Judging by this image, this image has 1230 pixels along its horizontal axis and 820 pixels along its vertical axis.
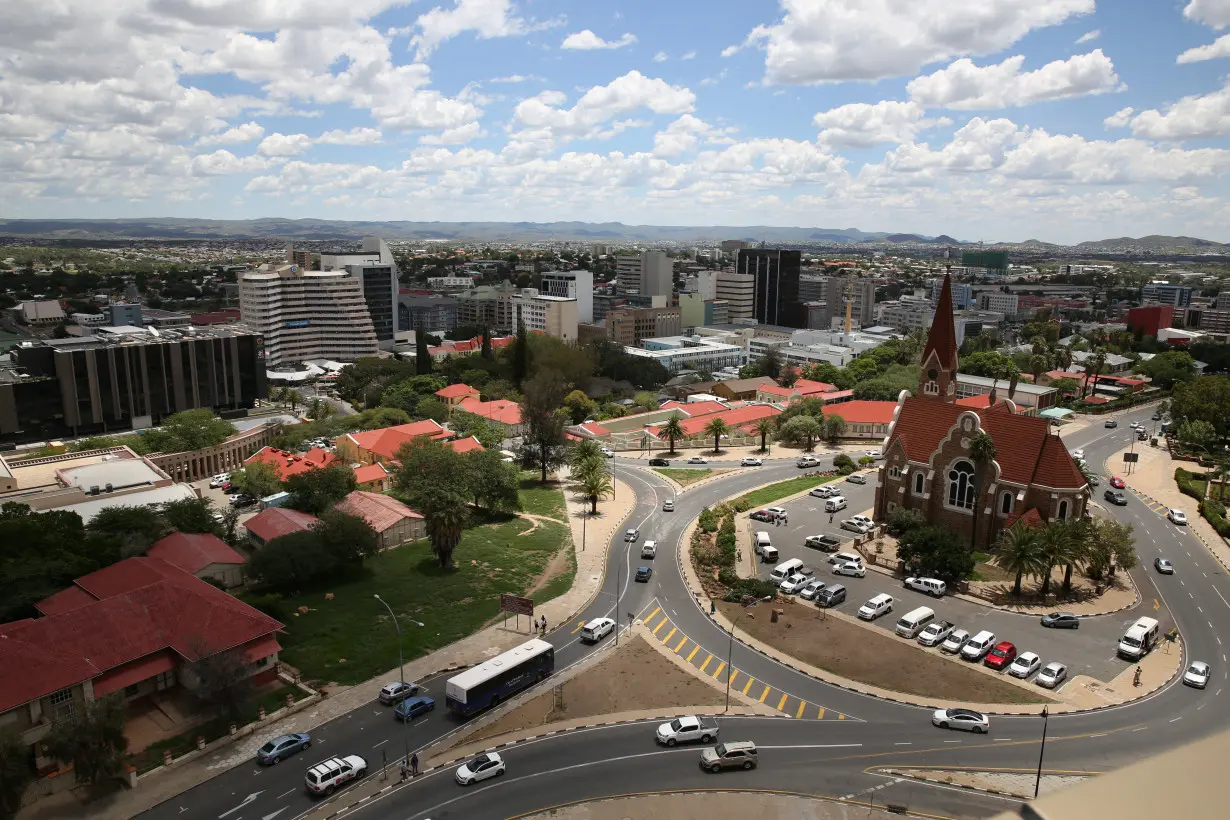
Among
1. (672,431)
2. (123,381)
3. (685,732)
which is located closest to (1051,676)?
(685,732)

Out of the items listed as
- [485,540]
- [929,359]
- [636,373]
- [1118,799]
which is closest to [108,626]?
[485,540]

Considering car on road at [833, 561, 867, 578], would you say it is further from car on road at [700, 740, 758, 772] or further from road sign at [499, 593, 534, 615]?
car on road at [700, 740, 758, 772]

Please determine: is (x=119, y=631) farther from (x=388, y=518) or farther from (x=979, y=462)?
(x=979, y=462)

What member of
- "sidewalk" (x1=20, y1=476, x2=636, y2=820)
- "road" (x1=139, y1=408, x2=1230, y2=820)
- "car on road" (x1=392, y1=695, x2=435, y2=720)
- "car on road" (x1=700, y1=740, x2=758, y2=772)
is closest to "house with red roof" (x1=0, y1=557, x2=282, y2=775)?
"sidewalk" (x1=20, y1=476, x2=636, y2=820)

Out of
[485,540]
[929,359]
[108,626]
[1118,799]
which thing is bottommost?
[485,540]

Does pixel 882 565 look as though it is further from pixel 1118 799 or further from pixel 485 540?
pixel 1118 799
